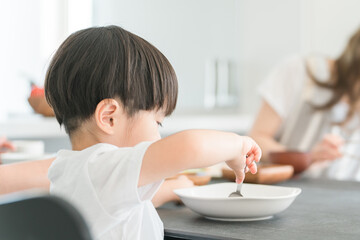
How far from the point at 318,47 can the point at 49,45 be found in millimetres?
2053

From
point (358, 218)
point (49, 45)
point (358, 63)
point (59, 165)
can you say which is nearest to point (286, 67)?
point (358, 63)

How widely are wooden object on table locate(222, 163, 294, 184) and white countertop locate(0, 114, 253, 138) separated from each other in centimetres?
69

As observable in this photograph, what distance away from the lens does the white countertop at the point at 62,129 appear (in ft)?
8.11

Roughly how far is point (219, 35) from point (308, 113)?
1.57 m

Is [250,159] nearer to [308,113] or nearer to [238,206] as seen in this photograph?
[238,206]

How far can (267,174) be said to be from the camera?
1.46 meters

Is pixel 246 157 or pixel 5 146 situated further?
pixel 5 146

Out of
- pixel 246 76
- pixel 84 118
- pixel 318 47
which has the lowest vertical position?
pixel 246 76

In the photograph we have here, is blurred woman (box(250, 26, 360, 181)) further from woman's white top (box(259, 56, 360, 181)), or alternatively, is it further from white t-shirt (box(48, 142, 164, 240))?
white t-shirt (box(48, 142, 164, 240))

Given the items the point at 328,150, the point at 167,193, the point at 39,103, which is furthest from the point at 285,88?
the point at 167,193

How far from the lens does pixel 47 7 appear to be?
3.12 meters

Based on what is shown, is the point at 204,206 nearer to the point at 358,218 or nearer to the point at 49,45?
the point at 358,218

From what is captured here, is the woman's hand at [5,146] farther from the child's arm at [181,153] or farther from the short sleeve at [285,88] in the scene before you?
the short sleeve at [285,88]

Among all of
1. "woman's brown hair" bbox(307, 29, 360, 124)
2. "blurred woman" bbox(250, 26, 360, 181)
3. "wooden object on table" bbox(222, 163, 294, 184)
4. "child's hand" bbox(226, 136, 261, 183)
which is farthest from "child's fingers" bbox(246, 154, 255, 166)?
"woman's brown hair" bbox(307, 29, 360, 124)
